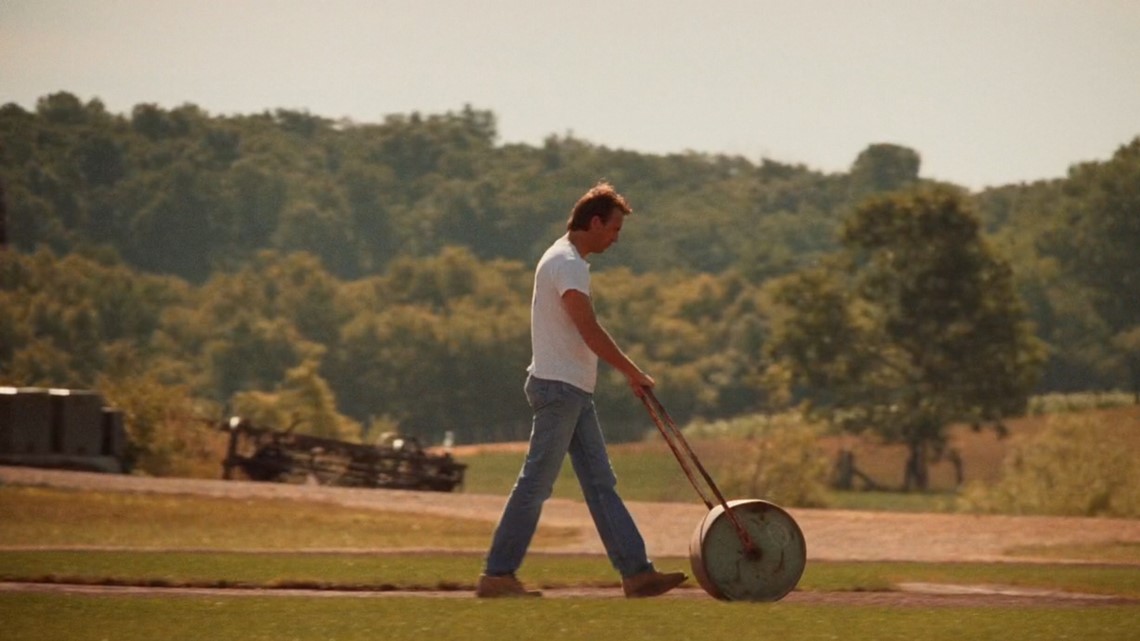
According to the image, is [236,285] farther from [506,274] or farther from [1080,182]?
[1080,182]

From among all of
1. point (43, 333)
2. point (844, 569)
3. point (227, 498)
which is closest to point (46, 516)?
point (227, 498)

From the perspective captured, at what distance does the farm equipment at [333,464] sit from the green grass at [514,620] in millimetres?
27552

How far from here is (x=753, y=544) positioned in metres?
13.7

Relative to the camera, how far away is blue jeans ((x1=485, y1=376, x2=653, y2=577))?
13781 millimetres

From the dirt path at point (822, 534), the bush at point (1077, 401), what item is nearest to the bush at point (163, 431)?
the dirt path at point (822, 534)

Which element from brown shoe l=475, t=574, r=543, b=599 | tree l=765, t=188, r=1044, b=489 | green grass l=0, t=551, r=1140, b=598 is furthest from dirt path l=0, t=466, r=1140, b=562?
tree l=765, t=188, r=1044, b=489

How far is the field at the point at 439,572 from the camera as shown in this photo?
1247cm

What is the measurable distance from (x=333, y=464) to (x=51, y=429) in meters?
7.79

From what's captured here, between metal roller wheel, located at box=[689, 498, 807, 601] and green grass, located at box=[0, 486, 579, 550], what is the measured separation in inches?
323

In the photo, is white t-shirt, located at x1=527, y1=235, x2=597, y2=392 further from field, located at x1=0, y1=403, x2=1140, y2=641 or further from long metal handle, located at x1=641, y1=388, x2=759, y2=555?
field, located at x1=0, y1=403, x2=1140, y2=641

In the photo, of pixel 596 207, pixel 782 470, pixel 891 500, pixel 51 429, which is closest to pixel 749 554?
pixel 596 207

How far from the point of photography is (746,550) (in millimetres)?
13750

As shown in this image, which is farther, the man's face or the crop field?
the man's face

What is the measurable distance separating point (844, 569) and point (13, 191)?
165 m
